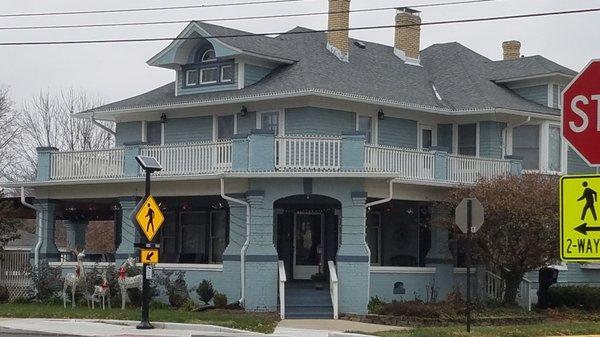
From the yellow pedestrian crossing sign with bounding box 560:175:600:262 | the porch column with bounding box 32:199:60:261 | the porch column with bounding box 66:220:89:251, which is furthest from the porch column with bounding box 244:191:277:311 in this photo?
the yellow pedestrian crossing sign with bounding box 560:175:600:262

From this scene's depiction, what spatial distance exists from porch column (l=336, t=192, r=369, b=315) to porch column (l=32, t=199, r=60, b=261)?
10.0m

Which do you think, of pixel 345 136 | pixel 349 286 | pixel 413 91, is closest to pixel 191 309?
pixel 349 286

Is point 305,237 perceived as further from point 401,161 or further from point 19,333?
point 19,333

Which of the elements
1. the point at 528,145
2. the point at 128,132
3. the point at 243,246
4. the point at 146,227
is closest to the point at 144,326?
the point at 146,227

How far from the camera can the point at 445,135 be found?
32.9 meters

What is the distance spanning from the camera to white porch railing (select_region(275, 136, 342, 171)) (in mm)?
26828

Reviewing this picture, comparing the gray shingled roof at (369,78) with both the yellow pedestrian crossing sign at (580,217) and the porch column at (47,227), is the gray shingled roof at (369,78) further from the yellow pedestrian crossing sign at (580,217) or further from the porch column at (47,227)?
the yellow pedestrian crossing sign at (580,217)

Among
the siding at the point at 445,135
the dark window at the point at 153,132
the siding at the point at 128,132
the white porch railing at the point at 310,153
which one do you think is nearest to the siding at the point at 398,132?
the siding at the point at 445,135

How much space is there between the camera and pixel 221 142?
91.8 feet

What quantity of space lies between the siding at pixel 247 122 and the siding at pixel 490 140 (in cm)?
747

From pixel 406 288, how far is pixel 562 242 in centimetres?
2315

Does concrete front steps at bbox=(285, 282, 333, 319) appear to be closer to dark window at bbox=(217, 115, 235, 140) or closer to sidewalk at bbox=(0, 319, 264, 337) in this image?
sidewalk at bbox=(0, 319, 264, 337)

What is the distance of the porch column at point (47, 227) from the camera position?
31562 millimetres

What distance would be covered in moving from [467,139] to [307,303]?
9.01m
